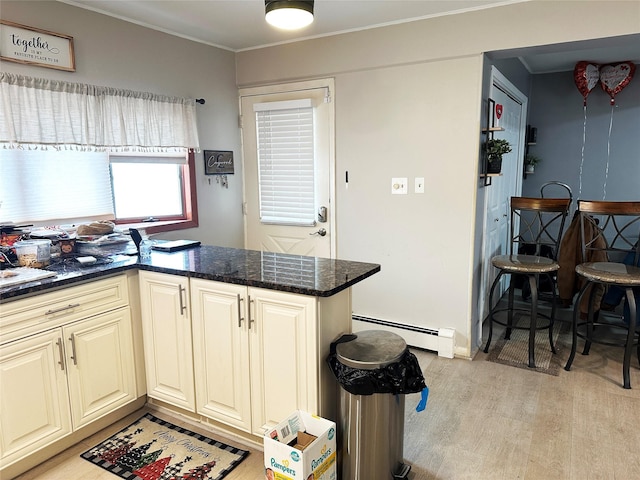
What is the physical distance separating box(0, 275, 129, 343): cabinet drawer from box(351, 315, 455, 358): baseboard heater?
1.76 metres

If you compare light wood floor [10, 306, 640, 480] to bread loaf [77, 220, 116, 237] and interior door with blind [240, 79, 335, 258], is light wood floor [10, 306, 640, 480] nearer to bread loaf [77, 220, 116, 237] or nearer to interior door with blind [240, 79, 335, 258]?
bread loaf [77, 220, 116, 237]

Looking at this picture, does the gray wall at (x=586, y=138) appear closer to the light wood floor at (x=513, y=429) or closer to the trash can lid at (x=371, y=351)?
the light wood floor at (x=513, y=429)

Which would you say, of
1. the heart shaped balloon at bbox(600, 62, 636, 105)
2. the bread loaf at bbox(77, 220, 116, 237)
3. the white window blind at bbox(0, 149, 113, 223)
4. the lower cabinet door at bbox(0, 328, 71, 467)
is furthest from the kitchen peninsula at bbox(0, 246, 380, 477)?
the heart shaped balloon at bbox(600, 62, 636, 105)

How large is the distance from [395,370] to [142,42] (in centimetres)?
296

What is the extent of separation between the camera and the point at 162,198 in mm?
3604

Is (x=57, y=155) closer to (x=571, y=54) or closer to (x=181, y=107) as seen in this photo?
(x=181, y=107)

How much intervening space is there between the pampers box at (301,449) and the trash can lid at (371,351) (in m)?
0.30

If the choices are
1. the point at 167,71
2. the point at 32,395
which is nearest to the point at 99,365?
the point at 32,395

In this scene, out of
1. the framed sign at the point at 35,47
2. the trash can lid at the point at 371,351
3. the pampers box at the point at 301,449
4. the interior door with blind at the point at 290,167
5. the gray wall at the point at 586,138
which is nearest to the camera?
the pampers box at the point at 301,449

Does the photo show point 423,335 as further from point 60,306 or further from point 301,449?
point 60,306

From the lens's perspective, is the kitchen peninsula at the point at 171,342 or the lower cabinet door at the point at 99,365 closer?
the kitchen peninsula at the point at 171,342

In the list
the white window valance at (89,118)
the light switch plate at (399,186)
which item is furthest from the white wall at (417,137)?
the white window valance at (89,118)

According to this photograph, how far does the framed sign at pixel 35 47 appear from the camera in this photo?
2.51 m

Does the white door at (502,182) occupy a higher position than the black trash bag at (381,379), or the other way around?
the white door at (502,182)
